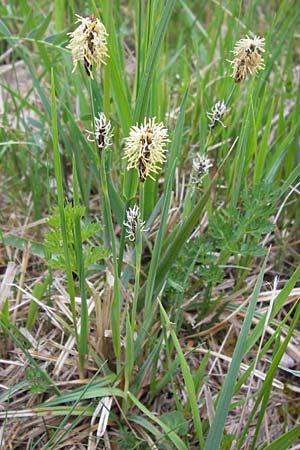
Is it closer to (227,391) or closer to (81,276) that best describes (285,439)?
(227,391)

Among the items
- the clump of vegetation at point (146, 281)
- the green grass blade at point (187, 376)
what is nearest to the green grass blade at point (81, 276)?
the clump of vegetation at point (146, 281)

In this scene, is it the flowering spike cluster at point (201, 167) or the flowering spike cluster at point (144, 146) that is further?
the flowering spike cluster at point (201, 167)

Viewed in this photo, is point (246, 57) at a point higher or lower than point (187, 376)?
higher

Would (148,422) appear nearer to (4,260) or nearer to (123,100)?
(4,260)

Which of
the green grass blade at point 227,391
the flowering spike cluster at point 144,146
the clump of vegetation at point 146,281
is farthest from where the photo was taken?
the clump of vegetation at point 146,281

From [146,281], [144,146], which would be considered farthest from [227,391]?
[144,146]

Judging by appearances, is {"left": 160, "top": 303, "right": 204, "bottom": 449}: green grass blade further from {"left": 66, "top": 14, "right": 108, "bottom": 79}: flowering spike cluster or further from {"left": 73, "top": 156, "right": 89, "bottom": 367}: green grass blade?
{"left": 66, "top": 14, "right": 108, "bottom": 79}: flowering spike cluster

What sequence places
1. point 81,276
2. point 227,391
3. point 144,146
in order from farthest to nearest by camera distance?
→ point 81,276 → point 227,391 → point 144,146

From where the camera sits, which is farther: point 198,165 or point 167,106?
point 167,106

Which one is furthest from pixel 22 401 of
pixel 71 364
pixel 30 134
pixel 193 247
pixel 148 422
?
pixel 30 134

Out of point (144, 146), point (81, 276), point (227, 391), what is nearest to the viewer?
point (144, 146)

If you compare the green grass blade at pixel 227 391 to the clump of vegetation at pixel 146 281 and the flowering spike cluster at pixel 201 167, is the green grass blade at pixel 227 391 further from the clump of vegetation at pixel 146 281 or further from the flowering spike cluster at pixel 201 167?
the flowering spike cluster at pixel 201 167
